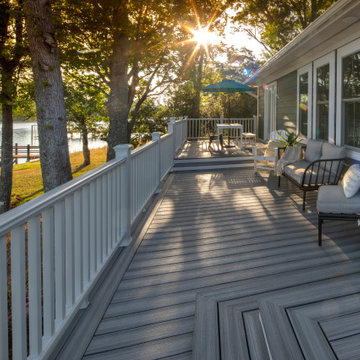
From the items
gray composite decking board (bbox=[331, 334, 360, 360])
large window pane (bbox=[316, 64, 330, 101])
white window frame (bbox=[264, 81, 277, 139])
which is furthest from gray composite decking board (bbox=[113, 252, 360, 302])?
white window frame (bbox=[264, 81, 277, 139])

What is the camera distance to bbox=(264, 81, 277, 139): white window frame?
9775 millimetres

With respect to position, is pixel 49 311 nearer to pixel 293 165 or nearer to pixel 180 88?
pixel 293 165

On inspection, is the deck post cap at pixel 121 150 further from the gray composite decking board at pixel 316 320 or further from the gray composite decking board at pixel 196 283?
the gray composite decking board at pixel 316 320

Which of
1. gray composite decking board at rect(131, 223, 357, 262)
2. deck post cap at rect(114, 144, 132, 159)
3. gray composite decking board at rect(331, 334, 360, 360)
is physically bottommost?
gray composite decking board at rect(331, 334, 360, 360)

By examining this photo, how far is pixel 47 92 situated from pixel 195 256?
→ 3482mm

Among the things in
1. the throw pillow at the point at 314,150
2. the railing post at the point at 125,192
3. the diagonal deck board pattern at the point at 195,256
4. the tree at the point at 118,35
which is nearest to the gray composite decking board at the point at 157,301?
the diagonal deck board pattern at the point at 195,256

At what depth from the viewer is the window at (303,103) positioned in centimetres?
663

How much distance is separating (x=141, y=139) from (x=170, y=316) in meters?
15.1

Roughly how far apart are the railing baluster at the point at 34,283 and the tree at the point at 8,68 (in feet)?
22.9

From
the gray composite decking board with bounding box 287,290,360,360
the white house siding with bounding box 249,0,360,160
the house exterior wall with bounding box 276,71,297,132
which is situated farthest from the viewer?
the house exterior wall with bounding box 276,71,297,132

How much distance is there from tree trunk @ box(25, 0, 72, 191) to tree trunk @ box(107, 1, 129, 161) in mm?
2788

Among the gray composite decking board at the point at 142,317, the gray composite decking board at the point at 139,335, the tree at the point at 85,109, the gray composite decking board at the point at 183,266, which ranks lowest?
the gray composite decking board at the point at 139,335

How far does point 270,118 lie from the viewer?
34.9 feet

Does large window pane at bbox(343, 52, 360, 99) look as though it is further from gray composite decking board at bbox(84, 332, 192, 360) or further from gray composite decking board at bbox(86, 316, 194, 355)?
gray composite decking board at bbox(84, 332, 192, 360)
